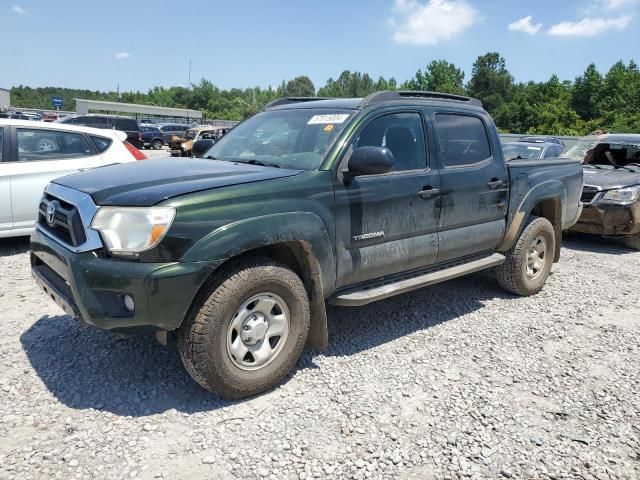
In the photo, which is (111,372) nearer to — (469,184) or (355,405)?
(355,405)

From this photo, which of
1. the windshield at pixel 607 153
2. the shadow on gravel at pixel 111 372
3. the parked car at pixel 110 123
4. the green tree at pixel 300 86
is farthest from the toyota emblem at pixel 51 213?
the green tree at pixel 300 86

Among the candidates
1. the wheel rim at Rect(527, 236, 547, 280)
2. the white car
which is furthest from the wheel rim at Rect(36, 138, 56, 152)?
the wheel rim at Rect(527, 236, 547, 280)

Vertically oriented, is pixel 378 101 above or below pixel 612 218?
above

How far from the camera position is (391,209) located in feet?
12.2

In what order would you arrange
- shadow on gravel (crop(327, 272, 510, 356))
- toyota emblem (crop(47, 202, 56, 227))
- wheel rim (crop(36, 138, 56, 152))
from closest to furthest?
toyota emblem (crop(47, 202, 56, 227)), shadow on gravel (crop(327, 272, 510, 356)), wheel rim (crop(36, 138, 56, 152))

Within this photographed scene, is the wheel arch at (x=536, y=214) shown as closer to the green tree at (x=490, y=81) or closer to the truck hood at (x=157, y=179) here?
the truck hood at (x=157, y=179)

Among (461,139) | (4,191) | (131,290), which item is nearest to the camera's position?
(131,290)

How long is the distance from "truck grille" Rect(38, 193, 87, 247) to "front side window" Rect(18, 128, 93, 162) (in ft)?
11.3

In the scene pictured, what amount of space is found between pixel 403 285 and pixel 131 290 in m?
2.12

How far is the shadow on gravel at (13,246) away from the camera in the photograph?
6.30 m

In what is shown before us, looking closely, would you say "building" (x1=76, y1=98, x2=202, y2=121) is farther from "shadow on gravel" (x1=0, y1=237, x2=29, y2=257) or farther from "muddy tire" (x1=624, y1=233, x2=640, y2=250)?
"muddy tire" (x1=624, y1=233, x2=640, y2=250)

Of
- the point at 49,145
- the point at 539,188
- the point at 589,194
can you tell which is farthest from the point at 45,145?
the point at 589,194

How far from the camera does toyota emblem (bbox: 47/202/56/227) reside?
3.19 meters

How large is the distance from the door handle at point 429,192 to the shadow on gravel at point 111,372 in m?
2.19
